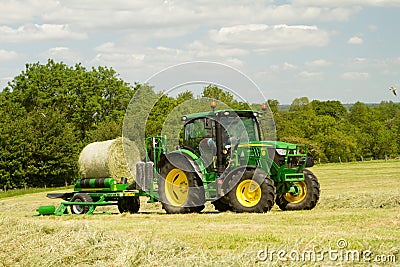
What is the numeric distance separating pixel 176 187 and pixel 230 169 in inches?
60.8

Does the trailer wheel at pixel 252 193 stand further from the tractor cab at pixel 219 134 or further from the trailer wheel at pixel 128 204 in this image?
the trailer wheel at pixel 128 204

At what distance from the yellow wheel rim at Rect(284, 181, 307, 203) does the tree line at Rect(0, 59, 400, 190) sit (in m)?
2.18

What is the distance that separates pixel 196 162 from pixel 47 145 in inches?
1147

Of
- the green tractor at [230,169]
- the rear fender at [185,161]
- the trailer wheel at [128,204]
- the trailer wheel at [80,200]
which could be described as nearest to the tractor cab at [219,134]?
the green tractor at [230,169]

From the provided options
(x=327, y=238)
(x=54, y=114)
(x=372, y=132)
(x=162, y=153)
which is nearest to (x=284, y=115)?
(x=372, y=132)

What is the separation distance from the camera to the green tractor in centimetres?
1318

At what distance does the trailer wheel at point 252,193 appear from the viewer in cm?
1294

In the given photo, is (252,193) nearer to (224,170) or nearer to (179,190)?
(224,170)

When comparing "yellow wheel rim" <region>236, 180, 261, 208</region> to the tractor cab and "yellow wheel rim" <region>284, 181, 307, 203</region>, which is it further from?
"yellow wheel rim" <region>284, 181, 307, 203</region>

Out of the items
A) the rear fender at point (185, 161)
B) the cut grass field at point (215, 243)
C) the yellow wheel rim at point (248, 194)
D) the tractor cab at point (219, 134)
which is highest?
the tractor cab at point (219, 134)

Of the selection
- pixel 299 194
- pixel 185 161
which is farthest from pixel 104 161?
pixel 299 194

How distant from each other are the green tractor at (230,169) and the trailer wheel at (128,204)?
1.49 meters

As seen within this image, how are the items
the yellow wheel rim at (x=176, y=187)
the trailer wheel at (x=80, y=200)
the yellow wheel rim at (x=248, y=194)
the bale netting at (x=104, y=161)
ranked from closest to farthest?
the yellow wheel rim at (x=248, y=194)
the yellow wheel rim at (x=176, y=187)
the trailer wheel at (x=80, y=200)
the bale netting at (x=104, y=161)

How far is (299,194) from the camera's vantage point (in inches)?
564
